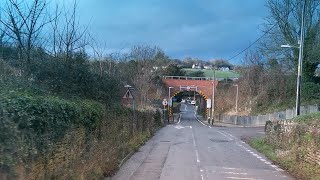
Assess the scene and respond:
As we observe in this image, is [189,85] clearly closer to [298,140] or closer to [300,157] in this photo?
[298,140]

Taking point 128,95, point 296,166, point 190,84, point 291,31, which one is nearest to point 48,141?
point 296,166

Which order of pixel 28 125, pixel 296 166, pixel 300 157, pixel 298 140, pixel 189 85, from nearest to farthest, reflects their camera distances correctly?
pixel 28 125
pixel 296 166
pixel 300 157
pixel 298 140
pixel 189 85

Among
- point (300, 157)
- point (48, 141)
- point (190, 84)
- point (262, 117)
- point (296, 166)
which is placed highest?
point (190, 84)

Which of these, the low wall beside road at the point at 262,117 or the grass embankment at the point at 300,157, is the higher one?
the low wall beside road at the point at 262,117

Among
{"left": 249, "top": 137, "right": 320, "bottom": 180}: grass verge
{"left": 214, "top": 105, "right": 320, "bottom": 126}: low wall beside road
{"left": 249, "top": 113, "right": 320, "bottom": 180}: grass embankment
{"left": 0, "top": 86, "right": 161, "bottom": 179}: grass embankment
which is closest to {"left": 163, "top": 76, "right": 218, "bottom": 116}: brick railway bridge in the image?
{"left": 214, "top": 105, "right": 320, "bottom": 126}: low wall beside road

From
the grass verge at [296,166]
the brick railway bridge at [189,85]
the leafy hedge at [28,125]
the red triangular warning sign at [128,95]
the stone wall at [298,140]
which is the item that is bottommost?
the grass verge at [296,166]

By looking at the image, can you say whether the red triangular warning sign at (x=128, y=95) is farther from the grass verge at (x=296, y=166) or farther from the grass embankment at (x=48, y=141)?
the grass embankment at (x=48, y=141)

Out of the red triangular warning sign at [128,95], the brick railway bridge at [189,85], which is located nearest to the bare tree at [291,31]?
the red triangular warning sign at [128,95]

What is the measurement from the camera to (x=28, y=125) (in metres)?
7.95

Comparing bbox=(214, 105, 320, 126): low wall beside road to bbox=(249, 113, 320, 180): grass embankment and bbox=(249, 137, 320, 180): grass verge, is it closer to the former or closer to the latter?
bbox=(249, 137, 320, 180): grass verge

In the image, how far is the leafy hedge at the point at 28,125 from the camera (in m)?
6.43

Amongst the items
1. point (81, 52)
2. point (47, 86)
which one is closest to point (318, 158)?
point (47, 86)

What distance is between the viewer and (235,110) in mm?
88812

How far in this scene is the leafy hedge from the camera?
21.1 ft
